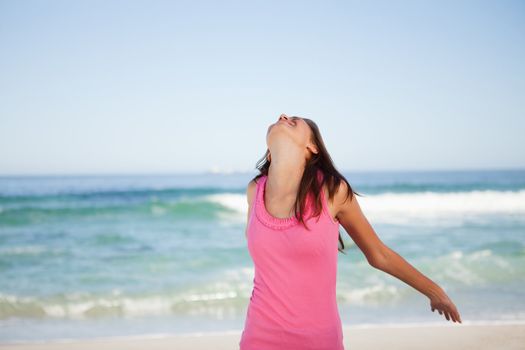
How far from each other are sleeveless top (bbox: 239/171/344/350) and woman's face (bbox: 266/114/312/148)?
0.20 meters

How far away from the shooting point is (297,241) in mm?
1914

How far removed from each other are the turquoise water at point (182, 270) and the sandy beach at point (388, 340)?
31.9 inches

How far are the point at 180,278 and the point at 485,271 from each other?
4568 millimetres

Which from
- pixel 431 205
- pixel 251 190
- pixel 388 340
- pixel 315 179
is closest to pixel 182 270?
pixel 388 340

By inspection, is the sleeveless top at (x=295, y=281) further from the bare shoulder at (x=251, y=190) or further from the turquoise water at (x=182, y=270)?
the turquoise water at (x=182, y=270)

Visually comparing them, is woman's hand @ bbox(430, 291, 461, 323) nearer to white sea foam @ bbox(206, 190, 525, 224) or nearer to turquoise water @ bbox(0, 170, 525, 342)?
turquoise water @ bbox(0, 170, 525, 342)

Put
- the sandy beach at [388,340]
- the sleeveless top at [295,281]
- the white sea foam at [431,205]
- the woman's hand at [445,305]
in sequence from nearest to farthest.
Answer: the sleeveless top at [295,281], the woman's hand at [445,305], the sandy beach at [388,340], the white sea foam at [431,205]

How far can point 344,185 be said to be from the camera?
2.00 metres

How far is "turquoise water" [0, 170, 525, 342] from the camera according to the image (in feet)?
20.4

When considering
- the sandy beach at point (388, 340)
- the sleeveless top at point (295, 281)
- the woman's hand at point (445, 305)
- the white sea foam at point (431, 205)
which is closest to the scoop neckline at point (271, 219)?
the sleeveless top at point (295, 281)

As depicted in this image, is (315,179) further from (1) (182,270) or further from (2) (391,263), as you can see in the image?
(1) (182,270)

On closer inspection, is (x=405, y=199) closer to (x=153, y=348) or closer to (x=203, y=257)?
(x=203, y=257)

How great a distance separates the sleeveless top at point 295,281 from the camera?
A: 1931 mm

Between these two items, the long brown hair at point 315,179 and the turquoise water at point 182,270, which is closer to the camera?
the long brown hair at point 315,179
